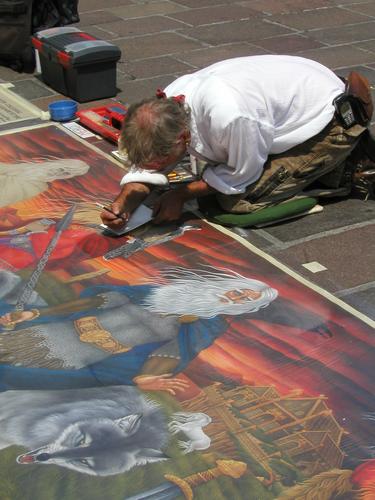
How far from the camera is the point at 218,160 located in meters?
3.42

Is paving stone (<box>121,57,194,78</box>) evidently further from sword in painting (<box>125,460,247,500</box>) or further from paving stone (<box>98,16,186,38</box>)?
sword in painting (<box>125,460,247,500</box>)

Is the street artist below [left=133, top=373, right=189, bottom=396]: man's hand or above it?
above

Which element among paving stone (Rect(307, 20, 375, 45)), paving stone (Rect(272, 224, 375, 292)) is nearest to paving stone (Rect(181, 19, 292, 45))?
paving stone (Rect(307, 20, 375, 45))

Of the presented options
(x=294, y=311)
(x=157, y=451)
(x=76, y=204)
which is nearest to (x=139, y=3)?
(x=76, y=204)

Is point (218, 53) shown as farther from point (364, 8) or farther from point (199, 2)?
point (364, 8)

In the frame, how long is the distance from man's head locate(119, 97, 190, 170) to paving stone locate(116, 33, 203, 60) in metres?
2.66

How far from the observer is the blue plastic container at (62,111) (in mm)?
4531

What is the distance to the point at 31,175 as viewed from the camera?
154 inches

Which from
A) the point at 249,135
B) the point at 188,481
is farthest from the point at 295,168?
the point at 188,481

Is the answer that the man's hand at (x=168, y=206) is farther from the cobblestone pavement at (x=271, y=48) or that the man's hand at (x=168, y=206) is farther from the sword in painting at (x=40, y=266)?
the sword in painting at (x=40, y=266)

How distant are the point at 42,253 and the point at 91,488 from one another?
4.33ft

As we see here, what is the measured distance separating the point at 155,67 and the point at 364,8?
2387mm

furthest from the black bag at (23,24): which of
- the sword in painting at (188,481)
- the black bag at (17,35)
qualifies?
the sword in painting at (188,481)

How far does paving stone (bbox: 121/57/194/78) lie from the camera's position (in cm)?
536
